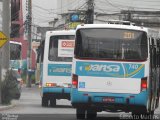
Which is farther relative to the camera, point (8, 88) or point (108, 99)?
point (8, 88)

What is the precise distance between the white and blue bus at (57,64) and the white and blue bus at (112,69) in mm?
7717

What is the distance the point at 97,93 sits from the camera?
56.2 ft

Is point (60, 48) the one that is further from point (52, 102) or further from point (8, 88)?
point (8, 88)

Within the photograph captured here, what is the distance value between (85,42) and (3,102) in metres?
8.98

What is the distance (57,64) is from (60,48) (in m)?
0.71

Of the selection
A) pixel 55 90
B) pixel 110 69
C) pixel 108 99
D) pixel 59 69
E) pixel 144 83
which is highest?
pixel 110 69

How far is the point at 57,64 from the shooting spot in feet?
82.5

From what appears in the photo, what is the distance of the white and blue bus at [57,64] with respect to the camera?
25141 mm

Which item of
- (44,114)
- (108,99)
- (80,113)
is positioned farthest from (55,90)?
(108,99)

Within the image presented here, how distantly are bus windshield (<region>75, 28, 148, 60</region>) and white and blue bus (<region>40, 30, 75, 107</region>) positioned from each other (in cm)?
767

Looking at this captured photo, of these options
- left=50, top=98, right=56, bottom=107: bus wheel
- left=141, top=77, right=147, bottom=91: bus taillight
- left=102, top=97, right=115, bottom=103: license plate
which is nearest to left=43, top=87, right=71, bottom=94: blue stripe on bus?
left=50, top=98, right=56, bottom=107: bus wheel

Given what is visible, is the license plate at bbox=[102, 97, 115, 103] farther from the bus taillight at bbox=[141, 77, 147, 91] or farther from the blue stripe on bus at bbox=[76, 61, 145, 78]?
the bus taillight at bbox=[141, 77, 147, 91]

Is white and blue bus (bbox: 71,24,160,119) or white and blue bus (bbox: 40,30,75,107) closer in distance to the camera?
white and blue bus (bbox: 71,24,160,119)

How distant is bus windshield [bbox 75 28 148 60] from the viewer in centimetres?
1708
